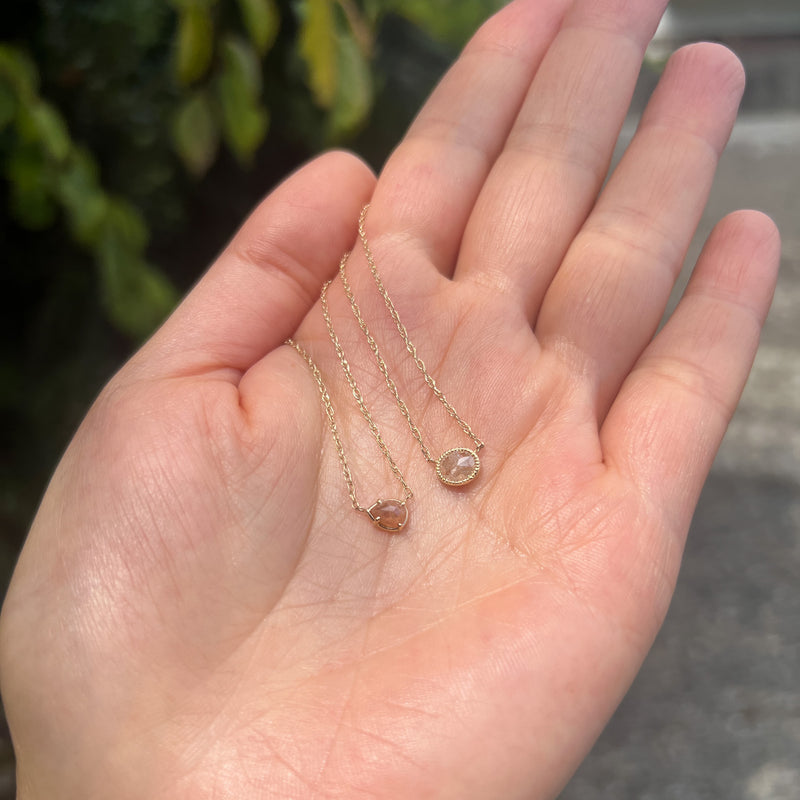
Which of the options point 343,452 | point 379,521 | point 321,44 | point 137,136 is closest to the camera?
point 379,521

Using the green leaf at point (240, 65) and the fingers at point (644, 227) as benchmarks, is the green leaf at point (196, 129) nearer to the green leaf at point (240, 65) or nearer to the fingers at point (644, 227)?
the green leaf at point (240, 65)

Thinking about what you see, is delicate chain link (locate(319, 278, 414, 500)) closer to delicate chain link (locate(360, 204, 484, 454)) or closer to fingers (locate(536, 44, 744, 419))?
delicate chain link (locate(360, 204, 484, 454))

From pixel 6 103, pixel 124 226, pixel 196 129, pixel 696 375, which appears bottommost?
pixel 696 375

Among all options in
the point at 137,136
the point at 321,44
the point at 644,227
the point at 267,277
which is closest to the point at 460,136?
the point at 321,44

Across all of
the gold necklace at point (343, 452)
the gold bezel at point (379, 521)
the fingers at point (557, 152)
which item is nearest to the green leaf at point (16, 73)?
the gold necklace at point (343, 452)

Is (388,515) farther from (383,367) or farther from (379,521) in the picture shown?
(383,367)

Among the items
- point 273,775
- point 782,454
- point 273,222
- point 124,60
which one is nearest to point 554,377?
point 273,222
